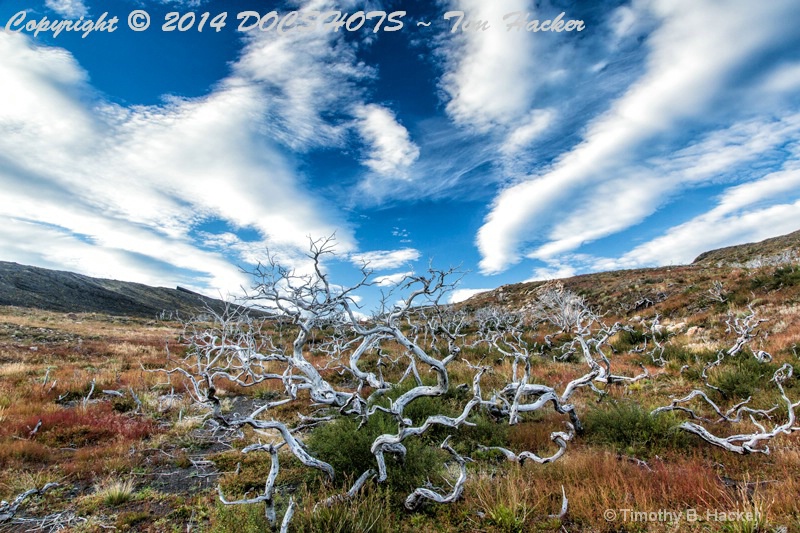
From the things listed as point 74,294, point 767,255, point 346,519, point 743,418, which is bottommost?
point 346,519

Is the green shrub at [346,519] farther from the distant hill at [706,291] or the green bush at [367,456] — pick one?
the distant hill at [706,291]

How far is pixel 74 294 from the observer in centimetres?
8462

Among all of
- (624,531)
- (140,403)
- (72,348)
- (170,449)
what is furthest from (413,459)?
(72,348)

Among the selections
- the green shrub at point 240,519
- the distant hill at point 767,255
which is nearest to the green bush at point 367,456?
the green shrub at point 240,519

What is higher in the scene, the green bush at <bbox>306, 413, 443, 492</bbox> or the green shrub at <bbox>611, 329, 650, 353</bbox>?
the green shrub at <bbox>611, 329, 650, 353</bbox>

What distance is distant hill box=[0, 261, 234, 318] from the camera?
70.6m

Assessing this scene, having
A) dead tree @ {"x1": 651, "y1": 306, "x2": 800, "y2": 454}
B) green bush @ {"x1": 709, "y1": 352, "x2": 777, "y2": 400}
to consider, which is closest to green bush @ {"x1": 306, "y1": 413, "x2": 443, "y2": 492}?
dead tree @ {"x1": 651, "y1": 306, "x2": 800, "y2": 454}

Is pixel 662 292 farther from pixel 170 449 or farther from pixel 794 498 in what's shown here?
pixel 170 449

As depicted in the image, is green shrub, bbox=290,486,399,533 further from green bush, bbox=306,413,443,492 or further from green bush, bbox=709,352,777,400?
green bush, bbox=709,352,777,400

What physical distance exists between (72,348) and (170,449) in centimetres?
2005

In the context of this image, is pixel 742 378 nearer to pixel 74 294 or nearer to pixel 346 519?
pixel 346 519

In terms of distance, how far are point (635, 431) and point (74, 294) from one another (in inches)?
4463

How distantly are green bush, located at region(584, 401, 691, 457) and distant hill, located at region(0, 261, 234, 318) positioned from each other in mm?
65186

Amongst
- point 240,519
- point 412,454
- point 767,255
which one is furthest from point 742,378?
point 767,255
